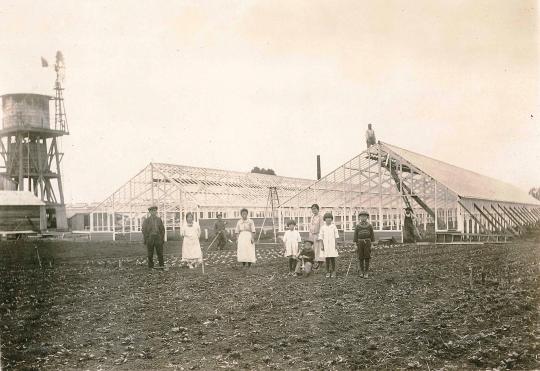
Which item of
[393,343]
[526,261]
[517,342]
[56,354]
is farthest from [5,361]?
[526,261]

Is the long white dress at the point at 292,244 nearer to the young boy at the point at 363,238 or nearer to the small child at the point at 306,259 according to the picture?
the small child at the point at 306,259

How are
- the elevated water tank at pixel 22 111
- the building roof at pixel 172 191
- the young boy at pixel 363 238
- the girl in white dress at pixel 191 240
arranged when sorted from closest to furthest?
the young boy at pixel 363 238 → the girl in white dress at pixel 191 240 → the building roof at pixel 172 191 → the elevated water tank at pixel 22 111

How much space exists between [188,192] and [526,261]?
2374 cm

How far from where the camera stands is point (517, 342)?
20.7 ft

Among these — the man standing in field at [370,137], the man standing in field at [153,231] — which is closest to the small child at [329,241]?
the man standing in field at [153,231]

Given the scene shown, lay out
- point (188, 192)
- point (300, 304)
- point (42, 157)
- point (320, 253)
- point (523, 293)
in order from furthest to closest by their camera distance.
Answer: point (42, 157), point (188, 192), point (320, 253), point (523, 293), point (300, 304)

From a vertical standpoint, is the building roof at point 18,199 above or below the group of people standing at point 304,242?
above

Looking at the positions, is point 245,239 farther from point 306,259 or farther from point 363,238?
point 363,238

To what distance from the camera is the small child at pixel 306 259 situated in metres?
12.8

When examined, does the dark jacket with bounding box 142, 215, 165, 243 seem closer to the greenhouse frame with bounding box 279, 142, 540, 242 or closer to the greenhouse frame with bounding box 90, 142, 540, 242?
the greenhouse frame with bounding box 90, 142, 540, 242

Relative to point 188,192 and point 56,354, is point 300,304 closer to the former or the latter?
point 56,354

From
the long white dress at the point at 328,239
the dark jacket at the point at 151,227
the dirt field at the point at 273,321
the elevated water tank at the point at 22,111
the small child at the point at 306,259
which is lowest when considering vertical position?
the dirt field at the point at 273,321

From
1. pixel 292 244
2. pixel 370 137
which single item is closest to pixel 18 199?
pixel 370 137

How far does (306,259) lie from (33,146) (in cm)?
3559
